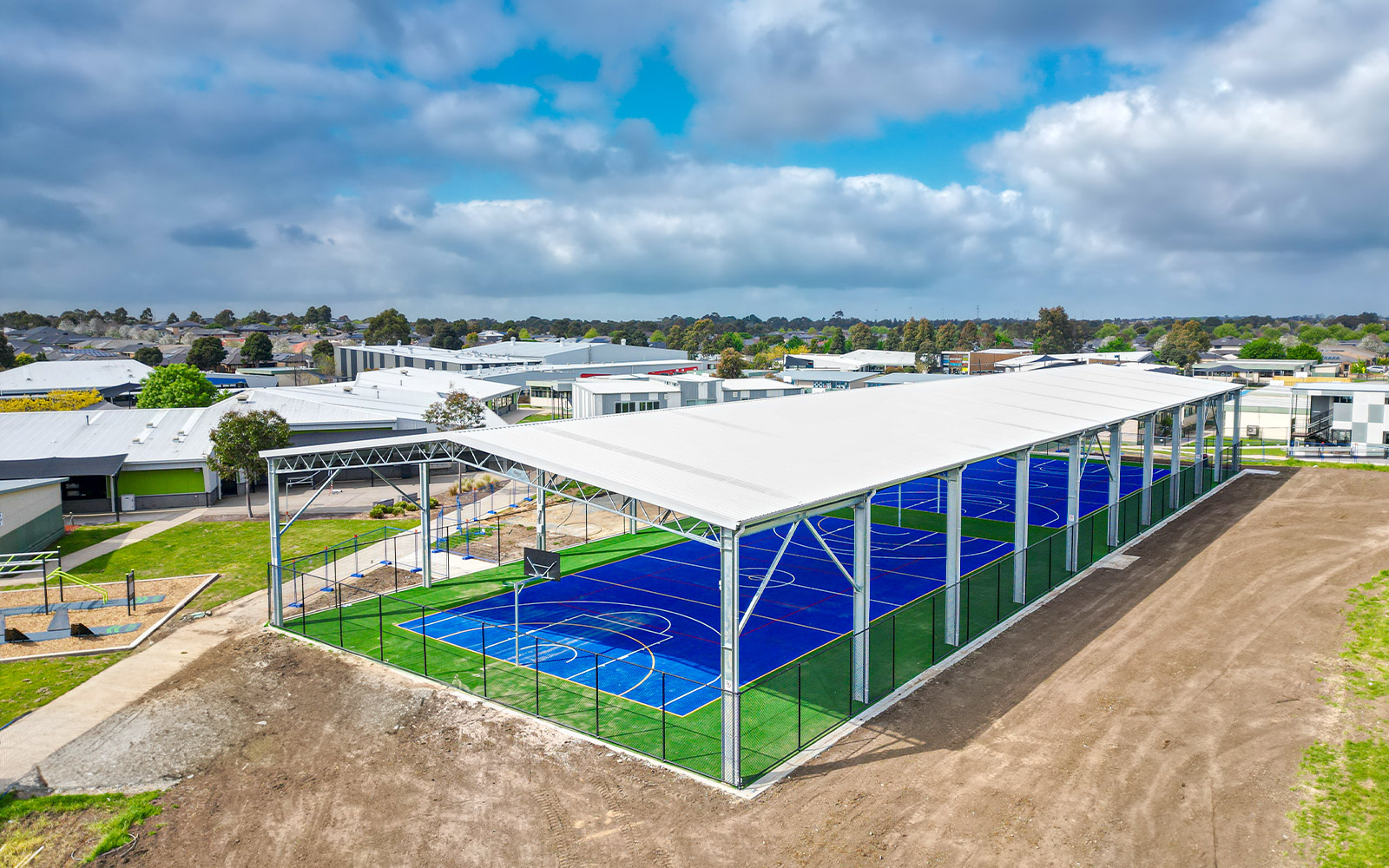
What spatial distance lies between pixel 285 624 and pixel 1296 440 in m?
65.2

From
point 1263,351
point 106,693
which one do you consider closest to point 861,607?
point 106,693

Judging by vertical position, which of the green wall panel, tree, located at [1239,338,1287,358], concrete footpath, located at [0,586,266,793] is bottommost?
concrete footpath, located at [0,586,266,793]

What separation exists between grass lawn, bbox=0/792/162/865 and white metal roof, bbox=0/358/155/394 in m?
87.1

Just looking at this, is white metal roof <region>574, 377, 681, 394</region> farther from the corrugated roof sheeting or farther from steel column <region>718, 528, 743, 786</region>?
steel column <region>718, 528, 743, 786</region>

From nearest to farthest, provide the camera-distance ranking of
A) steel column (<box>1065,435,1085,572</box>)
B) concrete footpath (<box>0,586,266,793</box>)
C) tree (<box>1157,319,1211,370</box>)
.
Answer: concrete footpath (<box>0,586,266,793</box>) < steel column (<box>1065,435,1085,572</box>) < tree (<box>1157,319,1211,370</box>)

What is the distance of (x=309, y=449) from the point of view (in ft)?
87.1

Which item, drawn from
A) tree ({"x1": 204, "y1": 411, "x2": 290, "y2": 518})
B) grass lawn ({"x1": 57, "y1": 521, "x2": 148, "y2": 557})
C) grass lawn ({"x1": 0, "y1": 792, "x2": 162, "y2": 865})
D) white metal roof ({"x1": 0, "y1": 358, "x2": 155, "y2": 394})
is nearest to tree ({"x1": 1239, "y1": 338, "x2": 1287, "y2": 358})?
tree ({"x1": 204, "y1": 411, "x2": 290, "y2": 518})

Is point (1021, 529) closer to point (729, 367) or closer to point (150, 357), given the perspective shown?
point (729, 367)

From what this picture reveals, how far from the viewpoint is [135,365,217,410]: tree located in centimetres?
6969

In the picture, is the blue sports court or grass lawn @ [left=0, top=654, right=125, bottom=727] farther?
the blue sports court

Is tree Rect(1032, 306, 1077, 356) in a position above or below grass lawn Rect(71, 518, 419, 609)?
above

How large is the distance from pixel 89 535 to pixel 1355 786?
151 ft

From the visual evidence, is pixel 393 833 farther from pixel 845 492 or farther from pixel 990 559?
pixel 990 559

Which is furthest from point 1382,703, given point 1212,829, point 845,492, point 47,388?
point 47,388
